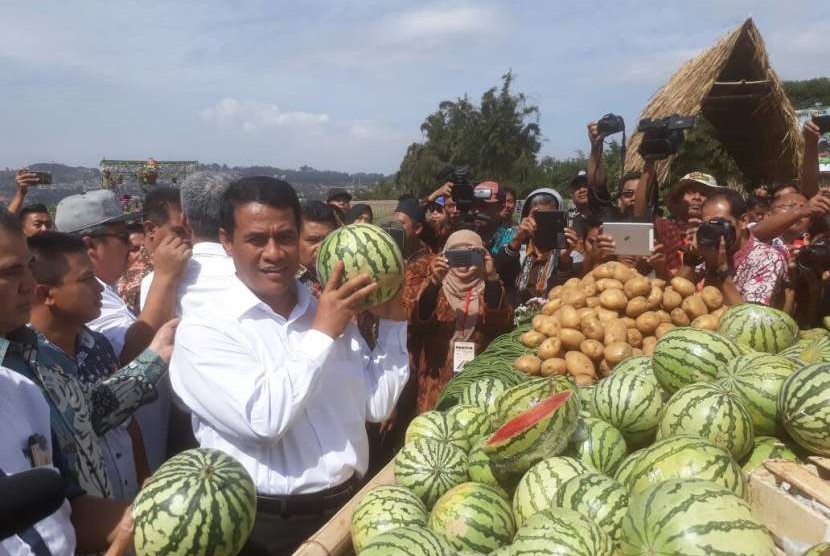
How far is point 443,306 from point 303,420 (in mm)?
2189

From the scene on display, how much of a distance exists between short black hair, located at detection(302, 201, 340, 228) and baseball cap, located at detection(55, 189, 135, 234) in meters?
1.23

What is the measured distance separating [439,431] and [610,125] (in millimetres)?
3448

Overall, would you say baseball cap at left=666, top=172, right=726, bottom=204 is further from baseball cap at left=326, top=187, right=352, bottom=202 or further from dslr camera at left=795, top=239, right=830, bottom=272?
baseball cap at left=326, top=187, right=352, bottom=202

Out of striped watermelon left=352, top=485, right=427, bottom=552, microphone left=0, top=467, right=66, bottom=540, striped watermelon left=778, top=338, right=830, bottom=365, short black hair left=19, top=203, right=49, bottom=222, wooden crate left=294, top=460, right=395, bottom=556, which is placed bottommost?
wooden crate left=294, top=460, right=395, bottom=556

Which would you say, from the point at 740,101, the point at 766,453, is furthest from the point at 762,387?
→ the point at 740,101

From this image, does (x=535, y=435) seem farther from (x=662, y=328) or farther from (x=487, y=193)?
(x=487, y=193)

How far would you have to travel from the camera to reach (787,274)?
464 cm

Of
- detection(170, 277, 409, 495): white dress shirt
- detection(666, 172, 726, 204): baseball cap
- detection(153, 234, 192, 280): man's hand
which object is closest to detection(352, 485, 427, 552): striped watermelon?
detection(170, 277, 409, 495): white dress shirt

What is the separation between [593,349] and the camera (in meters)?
3.74

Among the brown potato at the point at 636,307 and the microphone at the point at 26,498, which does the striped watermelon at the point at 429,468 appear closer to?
the microphone at the point at 26,498

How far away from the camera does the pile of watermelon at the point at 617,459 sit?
1665mm

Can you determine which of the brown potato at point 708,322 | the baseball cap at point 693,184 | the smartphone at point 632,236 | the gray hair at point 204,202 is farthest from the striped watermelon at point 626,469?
the baseball cap at point 693,184

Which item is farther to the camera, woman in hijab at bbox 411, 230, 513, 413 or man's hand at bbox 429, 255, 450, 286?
woman in hijab at bbox 411, 230, 513, 413

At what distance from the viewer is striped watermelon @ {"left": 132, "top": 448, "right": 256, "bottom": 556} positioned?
1.86 meters
